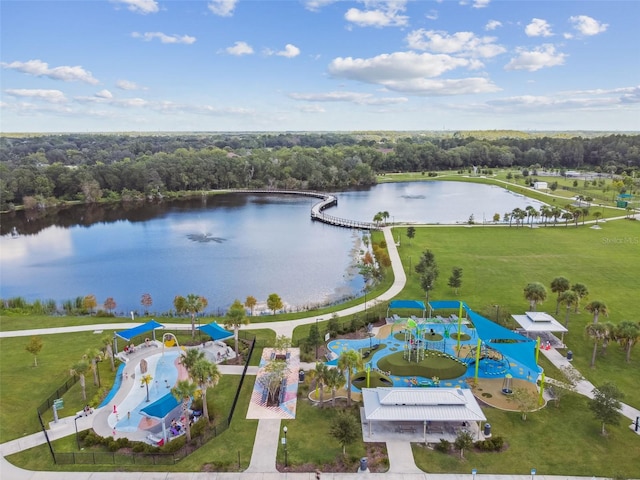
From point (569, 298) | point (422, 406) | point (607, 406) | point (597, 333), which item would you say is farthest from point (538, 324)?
point (422, 406)

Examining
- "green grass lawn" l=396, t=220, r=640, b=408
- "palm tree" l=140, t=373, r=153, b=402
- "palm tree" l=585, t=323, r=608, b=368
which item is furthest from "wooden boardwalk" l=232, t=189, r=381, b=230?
"palm tree" l=140, t=373, r=153, b=402

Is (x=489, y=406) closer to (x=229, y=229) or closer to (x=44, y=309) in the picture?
(x=44, y=309)

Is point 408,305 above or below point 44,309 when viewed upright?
above

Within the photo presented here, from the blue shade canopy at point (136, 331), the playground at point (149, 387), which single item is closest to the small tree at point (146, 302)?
the playground at point (149, 387)

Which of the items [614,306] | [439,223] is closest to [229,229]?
[439,223]

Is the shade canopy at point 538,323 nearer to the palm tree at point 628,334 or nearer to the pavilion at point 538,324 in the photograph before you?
the pavilion at point 538,324

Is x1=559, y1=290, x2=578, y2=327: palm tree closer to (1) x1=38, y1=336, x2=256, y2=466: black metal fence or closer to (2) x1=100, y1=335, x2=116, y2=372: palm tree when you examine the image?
(1) x1=38, y1=336, x2=256, y2=466: black metal fence
